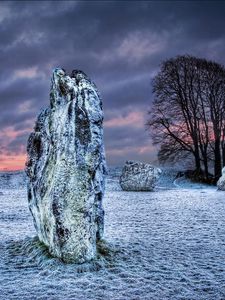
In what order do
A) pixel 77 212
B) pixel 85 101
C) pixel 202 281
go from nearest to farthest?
pixel 202 281, pixel 77 212, pixel 85 101

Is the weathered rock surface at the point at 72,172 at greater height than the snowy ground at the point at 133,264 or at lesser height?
greater

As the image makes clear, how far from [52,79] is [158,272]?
3.26m

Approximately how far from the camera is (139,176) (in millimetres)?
19359

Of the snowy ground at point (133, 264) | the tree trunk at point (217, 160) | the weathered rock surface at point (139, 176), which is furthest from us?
the tree trunk at point (217, 160)

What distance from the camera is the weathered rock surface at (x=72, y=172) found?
5.89 metres

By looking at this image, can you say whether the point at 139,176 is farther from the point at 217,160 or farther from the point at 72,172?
the point at 72,172

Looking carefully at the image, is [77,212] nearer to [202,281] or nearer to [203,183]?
[202,281]

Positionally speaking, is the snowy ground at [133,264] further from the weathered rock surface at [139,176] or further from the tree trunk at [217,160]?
the tree trunk at [217,160]

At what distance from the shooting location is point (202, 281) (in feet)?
17.9

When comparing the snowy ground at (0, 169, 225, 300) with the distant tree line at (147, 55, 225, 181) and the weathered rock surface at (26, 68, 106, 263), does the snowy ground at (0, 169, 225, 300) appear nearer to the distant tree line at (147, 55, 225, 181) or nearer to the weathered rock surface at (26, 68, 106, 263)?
the weathered rock surface at (26, 68, 106, 263)

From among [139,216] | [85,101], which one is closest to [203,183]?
[139,216]

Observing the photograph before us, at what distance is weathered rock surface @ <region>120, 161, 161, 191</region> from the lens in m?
19.3

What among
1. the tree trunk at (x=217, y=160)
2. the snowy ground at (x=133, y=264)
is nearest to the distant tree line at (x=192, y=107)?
the tree trunk at (x=217, y=160)

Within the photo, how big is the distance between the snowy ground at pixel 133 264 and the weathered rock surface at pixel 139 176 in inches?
338
